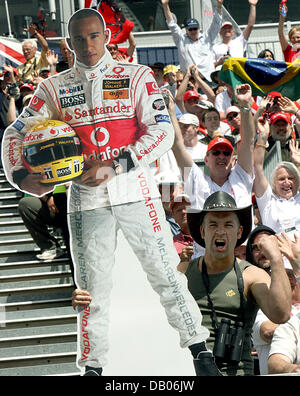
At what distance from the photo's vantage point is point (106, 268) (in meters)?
5.80

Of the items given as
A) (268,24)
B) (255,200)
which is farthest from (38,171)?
(268,24)

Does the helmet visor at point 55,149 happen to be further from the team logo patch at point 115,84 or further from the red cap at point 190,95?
the red cap at point 190,95

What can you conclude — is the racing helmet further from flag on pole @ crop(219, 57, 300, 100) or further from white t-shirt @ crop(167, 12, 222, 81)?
white t-shirt @ crop(167, 12, 222, 81)

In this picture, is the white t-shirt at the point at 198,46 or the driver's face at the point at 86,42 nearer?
the driver's face at the point at 86,42

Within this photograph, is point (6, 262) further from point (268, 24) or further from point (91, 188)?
point (268, 24)

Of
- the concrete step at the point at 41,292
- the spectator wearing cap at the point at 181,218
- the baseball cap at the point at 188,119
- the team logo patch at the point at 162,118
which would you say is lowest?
the concrete step at the point at 41,292

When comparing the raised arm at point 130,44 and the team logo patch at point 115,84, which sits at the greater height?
the raised arm at point 130,44

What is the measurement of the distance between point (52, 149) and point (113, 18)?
1.13 meters

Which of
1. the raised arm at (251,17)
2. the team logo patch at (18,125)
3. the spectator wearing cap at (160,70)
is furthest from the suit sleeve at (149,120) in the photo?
the raised arm at (251,17)

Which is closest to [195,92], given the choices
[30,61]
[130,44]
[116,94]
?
[30,61]

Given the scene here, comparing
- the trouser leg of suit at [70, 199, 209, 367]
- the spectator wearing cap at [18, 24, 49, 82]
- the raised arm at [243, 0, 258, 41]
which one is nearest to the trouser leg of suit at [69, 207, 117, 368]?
the trouser leg of suit at [70, 199, 209, 367]

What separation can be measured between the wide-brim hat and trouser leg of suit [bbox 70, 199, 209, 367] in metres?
0.18

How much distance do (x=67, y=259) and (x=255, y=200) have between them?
1.53m

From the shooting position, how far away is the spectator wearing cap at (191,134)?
23.0 ft
